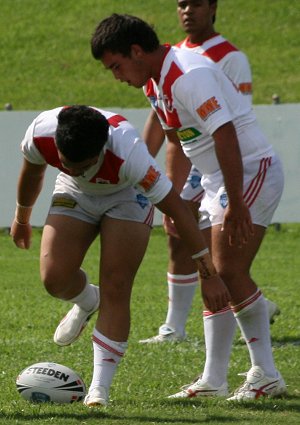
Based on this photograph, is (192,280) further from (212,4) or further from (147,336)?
(212,4)

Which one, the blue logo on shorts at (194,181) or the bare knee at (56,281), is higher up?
the bare knee at (56,281)

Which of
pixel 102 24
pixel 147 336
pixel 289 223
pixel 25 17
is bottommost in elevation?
pixel 25 17

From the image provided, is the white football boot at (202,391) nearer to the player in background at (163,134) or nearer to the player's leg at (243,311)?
the player's leg at (243,311)

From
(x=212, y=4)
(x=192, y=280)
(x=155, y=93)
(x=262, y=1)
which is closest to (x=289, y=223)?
(x=192, y=280)

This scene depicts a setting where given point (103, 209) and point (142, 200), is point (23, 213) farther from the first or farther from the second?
point (142, 200)

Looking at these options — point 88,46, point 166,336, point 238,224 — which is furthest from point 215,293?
point 88,46

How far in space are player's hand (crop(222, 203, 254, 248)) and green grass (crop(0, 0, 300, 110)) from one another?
1624 centimetres

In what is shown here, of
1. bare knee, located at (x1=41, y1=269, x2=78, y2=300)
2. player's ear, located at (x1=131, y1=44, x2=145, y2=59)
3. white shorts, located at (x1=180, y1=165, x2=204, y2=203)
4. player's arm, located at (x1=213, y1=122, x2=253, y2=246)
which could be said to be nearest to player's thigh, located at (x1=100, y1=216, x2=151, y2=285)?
bare knee, located at (x1=41, y1=269, x2=78, y2=300)

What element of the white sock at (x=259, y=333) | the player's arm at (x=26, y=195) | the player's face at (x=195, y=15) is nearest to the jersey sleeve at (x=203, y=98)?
the player's arm at (x=26, y=195)

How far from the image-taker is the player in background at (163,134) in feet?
26.0

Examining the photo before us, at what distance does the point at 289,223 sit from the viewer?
656 inches

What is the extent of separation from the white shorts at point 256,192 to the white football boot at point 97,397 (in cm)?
110

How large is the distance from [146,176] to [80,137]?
0.40m

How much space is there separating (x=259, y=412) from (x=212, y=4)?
3.04m
